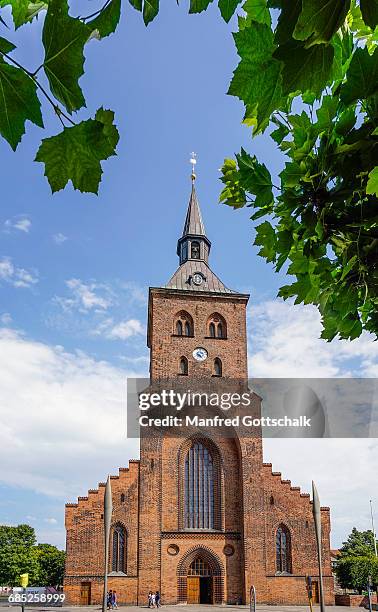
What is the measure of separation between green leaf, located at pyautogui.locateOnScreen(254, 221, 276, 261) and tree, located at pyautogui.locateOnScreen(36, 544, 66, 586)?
194ft

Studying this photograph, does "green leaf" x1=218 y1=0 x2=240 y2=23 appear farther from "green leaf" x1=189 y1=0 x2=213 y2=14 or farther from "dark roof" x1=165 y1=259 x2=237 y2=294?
"dark roof" x1=165 y1=259 x2=237 y2=294

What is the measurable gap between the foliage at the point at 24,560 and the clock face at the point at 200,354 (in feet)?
108

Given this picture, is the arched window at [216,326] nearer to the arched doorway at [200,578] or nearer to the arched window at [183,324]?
the arched window at [183,324]

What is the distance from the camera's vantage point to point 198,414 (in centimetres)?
2836

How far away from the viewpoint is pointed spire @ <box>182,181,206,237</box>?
34312mm

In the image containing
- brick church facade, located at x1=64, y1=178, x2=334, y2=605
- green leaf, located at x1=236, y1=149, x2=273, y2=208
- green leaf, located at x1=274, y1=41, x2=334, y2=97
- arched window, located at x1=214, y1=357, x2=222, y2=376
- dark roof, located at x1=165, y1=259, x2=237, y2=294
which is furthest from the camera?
dark roof, located at x1=165, y1=259, x2=237, y2=294

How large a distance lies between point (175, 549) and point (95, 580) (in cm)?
→ 357

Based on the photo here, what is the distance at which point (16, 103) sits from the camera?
3.50ft

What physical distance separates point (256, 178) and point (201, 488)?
2647cm

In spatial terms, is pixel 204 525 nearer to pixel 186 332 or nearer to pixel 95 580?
pixel 95 580

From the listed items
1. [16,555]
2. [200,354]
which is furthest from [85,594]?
[16,555]

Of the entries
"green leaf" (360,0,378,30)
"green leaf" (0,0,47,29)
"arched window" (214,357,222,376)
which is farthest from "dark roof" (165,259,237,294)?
"green leaf" (360,0,378,30)

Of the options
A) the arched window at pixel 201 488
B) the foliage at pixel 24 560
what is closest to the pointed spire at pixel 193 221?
the arched window at pixel 201 488

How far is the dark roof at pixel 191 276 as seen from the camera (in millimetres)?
31219
